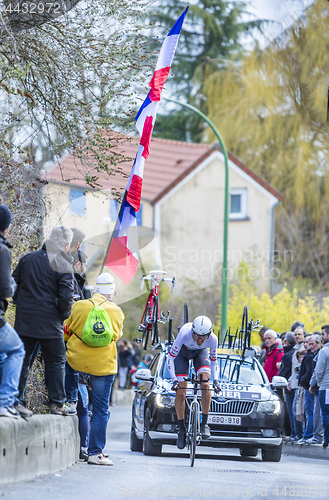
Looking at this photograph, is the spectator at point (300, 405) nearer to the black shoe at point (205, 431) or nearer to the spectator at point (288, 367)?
the spectator at point (288, 367)

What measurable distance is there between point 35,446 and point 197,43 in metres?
39.2

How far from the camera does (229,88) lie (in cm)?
3762

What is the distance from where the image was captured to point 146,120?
35.3 ft

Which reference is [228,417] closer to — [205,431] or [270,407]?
[270,407]

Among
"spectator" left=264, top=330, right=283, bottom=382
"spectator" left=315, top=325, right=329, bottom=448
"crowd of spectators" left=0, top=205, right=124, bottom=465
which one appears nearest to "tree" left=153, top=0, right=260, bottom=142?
"spectator" left=264, top=330, right=283, bottom=382

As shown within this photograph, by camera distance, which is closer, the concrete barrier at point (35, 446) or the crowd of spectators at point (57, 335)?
the concrete barrier at point (35, 446)

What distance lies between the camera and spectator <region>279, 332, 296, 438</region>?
1520 cm

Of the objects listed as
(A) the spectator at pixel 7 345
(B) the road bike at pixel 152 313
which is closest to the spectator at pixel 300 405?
(B) the road bike at pixel 152 313

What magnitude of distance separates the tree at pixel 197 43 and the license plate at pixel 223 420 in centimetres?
3070

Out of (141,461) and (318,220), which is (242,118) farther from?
(141,461)

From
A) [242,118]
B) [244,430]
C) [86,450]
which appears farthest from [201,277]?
[86,450]

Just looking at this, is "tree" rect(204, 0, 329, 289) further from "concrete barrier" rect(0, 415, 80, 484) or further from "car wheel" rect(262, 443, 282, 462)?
"concrete barrier" rect(0, 415, 80, 484)

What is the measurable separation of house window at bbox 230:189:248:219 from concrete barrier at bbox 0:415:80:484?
3302 centimetres

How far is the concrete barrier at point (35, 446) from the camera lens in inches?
258
